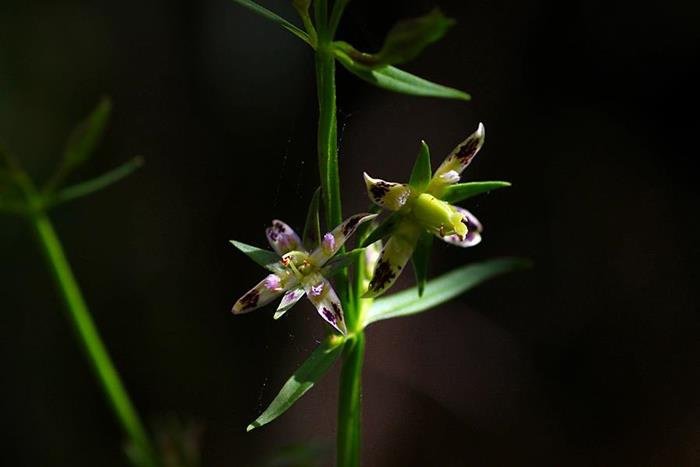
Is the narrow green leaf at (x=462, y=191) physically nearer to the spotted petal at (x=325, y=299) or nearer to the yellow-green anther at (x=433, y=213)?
the yellow-green anther at (x=433, y=213)

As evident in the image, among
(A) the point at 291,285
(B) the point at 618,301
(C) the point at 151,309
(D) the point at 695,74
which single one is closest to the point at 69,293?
(A) the point at 291,285

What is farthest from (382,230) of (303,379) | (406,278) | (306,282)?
(406,278)

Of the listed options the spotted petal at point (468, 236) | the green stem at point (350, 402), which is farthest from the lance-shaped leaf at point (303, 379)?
the spotted petal at point (468, 236)

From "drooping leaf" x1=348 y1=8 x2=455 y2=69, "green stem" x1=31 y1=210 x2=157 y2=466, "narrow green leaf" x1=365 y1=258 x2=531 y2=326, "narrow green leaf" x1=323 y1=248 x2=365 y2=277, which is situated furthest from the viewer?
"green stem" x1=31 y1=210 x2=157 y2=466

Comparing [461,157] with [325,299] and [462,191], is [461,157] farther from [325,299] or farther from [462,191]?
[325,299]

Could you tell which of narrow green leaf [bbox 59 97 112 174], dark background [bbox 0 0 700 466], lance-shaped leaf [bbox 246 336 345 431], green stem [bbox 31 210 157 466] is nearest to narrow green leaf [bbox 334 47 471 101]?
lance-shaped leaf [bbox 246 336 345 431]

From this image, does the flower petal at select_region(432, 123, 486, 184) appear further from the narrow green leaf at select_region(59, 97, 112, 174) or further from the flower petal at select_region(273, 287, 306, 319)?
the narrow green leaf at select_region(59, 97, 112, 174)
